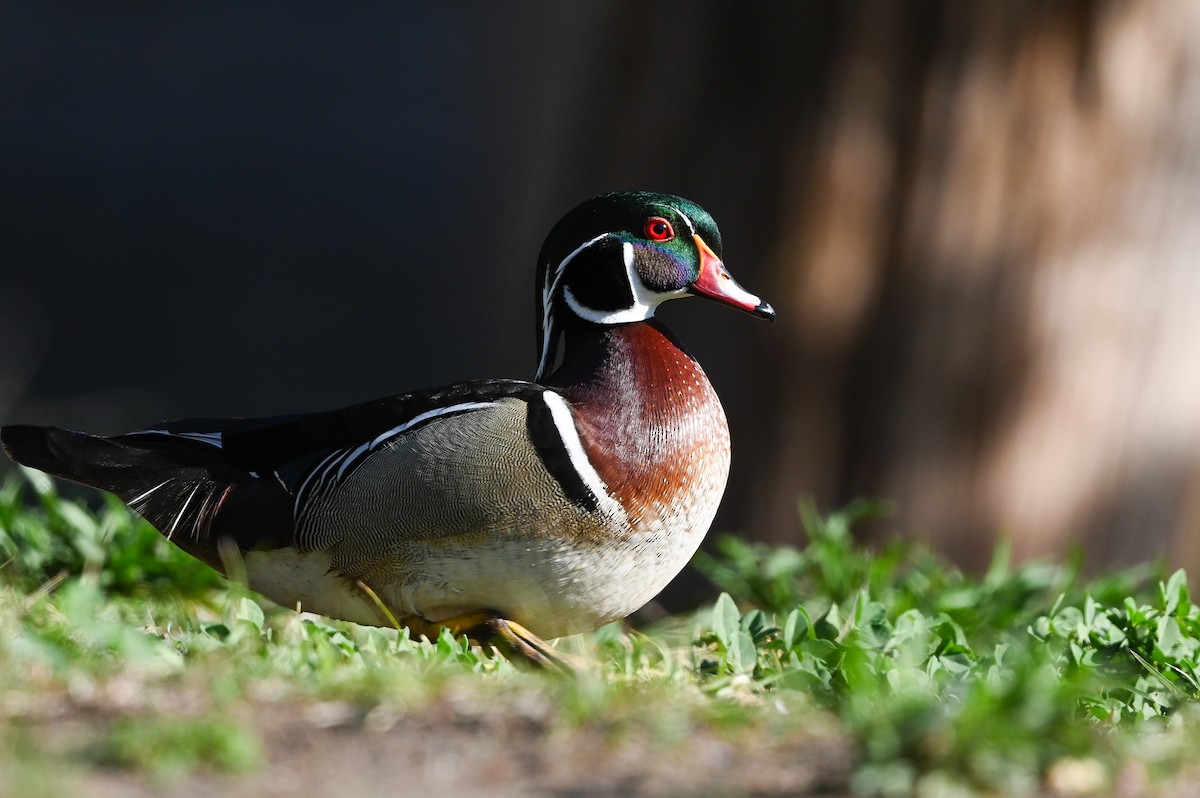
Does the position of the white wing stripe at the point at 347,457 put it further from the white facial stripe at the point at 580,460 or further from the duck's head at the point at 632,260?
the duck's head at the point at 632,260

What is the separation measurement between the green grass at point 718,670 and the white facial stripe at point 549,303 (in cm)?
70

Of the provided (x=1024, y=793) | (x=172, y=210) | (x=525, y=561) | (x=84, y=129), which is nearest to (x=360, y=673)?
(x=525, y=561)

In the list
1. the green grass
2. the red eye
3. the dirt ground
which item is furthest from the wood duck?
the dirt ground

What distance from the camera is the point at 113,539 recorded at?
426cm

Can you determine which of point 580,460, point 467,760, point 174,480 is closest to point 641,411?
point 580,460

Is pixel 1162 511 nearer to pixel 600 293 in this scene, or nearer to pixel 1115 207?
pixel 1115 207

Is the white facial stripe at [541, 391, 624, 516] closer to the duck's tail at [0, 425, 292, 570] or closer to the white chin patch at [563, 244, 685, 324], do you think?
the white chin patch at [563, 244, 685, 324]

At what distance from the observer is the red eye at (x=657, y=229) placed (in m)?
3.36

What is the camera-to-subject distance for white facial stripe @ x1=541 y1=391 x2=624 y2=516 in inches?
123

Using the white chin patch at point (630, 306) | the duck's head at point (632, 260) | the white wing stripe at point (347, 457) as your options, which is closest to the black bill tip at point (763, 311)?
the duck's head at point (632, 260)

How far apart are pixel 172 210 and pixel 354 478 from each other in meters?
10.3

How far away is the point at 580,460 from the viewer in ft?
10.4

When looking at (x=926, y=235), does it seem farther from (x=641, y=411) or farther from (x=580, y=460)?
(x=580, y=460)

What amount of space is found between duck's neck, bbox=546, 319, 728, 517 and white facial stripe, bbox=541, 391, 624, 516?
0.05ft
